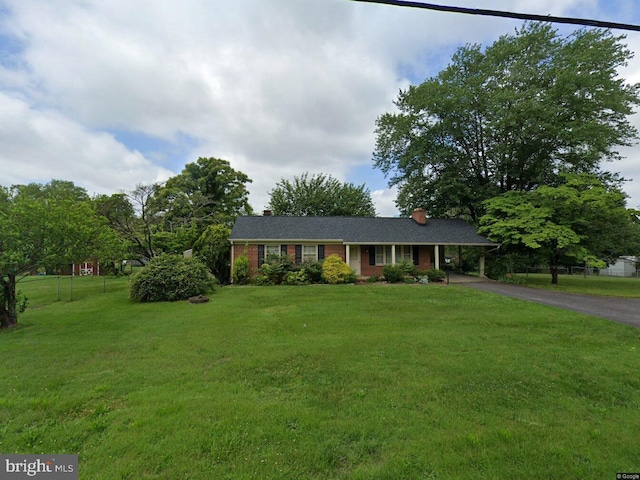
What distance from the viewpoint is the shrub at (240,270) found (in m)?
17.3

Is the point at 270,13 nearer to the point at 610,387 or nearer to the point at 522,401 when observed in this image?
the point at 522,401

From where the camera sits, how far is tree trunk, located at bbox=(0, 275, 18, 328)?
27.2 feet

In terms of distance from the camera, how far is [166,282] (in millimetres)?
12586

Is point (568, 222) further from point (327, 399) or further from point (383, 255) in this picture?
point (327, 399)

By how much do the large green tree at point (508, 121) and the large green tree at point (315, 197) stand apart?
8473mm

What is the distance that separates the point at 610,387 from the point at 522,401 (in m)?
1.66

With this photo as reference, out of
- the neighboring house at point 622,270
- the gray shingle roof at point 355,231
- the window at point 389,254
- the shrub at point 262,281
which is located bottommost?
the neighboring house at point 622,270

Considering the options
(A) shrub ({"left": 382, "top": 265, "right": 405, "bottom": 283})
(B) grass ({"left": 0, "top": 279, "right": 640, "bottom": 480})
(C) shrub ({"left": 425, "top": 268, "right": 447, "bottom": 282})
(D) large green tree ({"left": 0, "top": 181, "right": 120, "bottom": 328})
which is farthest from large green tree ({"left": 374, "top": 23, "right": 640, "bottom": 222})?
(D) large green tree ({"left": 0, "top": 181, "right": 120, "bottom": 328})

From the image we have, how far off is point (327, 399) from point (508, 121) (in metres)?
23.7

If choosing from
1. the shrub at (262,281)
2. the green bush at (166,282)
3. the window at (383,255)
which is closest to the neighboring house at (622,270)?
the window at (383,255)

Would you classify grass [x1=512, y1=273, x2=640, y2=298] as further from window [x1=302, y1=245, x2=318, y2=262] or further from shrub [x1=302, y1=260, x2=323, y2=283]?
window [x1=302, y1=245, x2=318, y2=262]

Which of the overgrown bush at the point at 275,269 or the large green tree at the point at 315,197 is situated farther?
the large green tree at the point at 315,197

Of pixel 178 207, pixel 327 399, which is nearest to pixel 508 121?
pixel 327 399

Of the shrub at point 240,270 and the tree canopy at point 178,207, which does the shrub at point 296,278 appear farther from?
the tree canopy at point 178,207
